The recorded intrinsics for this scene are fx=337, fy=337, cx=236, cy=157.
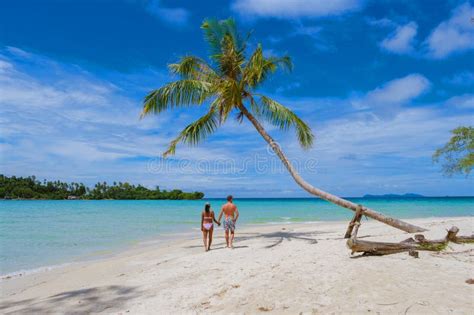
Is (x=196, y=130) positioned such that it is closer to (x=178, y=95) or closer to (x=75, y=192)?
(x=178, y=95)

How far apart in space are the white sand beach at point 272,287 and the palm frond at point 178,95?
5.47 m

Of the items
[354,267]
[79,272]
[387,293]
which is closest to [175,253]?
[79,272]

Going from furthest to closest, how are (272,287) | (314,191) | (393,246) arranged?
(314,191) → (393,246) → (272,287)

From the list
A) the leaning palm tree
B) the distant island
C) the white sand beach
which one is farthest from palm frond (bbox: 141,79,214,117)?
the distant island

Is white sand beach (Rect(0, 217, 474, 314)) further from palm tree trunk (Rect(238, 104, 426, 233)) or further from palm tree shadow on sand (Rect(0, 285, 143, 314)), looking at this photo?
palm tree trunk (Rect(238, 104, 426, 233))

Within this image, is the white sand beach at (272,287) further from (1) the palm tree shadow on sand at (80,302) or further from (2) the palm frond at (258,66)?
(2) the palm frond at (258,66)

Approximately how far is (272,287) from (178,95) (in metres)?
7.71

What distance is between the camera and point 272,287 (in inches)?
202

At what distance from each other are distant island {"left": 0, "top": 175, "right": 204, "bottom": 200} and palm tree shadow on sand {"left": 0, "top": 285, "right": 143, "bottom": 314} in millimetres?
107165

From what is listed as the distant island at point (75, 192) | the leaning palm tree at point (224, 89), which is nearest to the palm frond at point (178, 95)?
the leaning palm tree at point (224, 89)

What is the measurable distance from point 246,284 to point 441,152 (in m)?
13.0

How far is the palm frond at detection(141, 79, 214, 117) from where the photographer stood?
11008mm

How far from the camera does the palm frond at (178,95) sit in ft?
36.1

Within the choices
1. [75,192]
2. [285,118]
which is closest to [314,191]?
[285,118]
